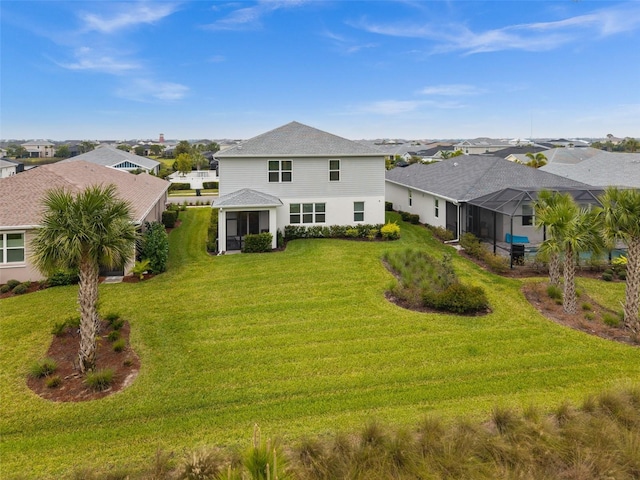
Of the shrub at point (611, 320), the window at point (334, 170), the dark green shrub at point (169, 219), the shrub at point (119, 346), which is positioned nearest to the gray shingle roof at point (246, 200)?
the window at point (334, 170)

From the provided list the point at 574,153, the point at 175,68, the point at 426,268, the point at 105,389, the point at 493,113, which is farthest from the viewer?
the point at 493,113

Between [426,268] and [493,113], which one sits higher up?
[493,113]

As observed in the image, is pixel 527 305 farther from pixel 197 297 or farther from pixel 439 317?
pixel 197 297

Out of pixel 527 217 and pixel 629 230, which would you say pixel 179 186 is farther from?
pixel 629 230

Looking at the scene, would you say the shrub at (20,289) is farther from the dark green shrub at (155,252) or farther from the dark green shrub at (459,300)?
the dark green shrub at (459,300)

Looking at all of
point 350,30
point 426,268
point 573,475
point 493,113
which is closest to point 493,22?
point 350,30

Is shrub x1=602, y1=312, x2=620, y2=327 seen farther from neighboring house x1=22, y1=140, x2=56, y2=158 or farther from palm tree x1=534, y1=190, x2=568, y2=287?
neighboring house x1=22, y1=140, x2=56, y2=158

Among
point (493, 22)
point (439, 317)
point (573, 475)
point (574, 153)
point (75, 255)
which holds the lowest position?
point (573, 475)
